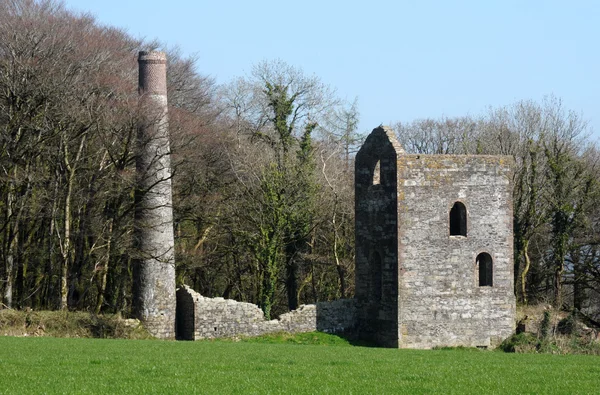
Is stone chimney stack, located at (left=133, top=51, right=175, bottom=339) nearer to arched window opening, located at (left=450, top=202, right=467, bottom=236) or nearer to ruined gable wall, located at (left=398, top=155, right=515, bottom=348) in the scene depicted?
ruined gable wall, located at (left=398, top=155, right=515, bottom=348)

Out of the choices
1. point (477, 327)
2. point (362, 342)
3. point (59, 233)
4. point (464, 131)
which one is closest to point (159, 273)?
point (59, 233)

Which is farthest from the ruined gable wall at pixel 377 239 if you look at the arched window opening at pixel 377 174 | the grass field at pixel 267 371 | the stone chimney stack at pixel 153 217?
the grass field at pixel 267 371

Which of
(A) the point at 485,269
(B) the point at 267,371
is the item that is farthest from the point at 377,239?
(B) the point at 267,371

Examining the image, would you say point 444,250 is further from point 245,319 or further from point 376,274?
point 245,319

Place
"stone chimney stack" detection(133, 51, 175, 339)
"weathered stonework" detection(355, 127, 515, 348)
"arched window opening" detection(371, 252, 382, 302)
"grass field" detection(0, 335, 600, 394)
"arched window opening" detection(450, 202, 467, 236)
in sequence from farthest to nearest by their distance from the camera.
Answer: "stone chimney stack" detection(133, 51, 175, 339) → "arched window opening" detection(371, 252, 382, 302) → "arched window opening" detection(450, 202, 467, 236) → "weathered stonework" detection(355, 127, 515, 348) → "grass field" detection(0, 335, 600, 394)

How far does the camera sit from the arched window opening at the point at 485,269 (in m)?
29.1

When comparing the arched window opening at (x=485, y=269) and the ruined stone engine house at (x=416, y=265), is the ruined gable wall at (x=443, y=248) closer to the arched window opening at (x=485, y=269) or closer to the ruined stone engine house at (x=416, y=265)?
the ruined stone engine house at (x=416, y=265)

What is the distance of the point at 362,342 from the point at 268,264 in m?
7.01

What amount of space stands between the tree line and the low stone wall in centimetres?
268

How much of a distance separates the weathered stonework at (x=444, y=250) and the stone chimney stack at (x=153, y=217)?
612 centimetres

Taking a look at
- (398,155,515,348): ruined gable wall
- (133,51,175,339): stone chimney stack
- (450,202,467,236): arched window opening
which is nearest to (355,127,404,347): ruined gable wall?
(398,155,515,348): ruined gable wall

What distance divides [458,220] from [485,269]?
1495 millimetres

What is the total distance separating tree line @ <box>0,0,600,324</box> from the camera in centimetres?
3022

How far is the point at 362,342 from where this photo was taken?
97.4 feet
